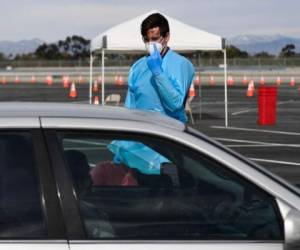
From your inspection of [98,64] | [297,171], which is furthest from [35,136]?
[98,64]

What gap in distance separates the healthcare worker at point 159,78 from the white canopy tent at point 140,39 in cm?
1222

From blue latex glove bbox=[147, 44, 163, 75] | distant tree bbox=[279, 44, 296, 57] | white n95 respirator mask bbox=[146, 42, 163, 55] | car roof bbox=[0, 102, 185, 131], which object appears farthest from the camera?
distant tree bbox=[279, 44, 296, 57]

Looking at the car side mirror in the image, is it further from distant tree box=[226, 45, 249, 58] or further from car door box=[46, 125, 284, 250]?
distant tree box=[226, 45, 249, 58]

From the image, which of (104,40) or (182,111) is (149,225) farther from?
(104,40)

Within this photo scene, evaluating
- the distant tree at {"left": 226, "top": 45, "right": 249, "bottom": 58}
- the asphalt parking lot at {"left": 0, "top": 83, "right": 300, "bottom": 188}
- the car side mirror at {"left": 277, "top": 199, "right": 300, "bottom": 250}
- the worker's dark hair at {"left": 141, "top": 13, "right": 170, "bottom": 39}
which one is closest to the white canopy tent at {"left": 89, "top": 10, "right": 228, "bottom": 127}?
the asphalt parking lot at {"left": 0, "top": 83, "right": 300, "bottom": 188}

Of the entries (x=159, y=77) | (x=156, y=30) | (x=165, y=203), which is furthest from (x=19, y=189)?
(x=156, y=30)

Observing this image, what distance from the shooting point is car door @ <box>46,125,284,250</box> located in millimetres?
3953

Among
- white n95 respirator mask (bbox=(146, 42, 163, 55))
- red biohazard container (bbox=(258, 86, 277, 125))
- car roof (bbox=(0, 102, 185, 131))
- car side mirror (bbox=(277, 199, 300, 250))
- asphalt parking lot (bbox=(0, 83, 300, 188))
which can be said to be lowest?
asphalt parking lot (bbox=(0, 83, 300, 188))

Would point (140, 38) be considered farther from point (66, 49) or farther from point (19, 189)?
point (66, 49)

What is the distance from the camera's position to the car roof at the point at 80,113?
13.6 ft

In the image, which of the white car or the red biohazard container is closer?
the white car

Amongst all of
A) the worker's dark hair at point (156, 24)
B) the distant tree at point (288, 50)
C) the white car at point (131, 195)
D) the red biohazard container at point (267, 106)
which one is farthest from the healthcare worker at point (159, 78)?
the distant tree at point (288, 50)

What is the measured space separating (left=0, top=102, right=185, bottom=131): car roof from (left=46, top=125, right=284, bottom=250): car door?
139 millimetres

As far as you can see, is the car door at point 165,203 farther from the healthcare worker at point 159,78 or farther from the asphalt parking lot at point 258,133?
the asphalt parking lot at point 258,133
